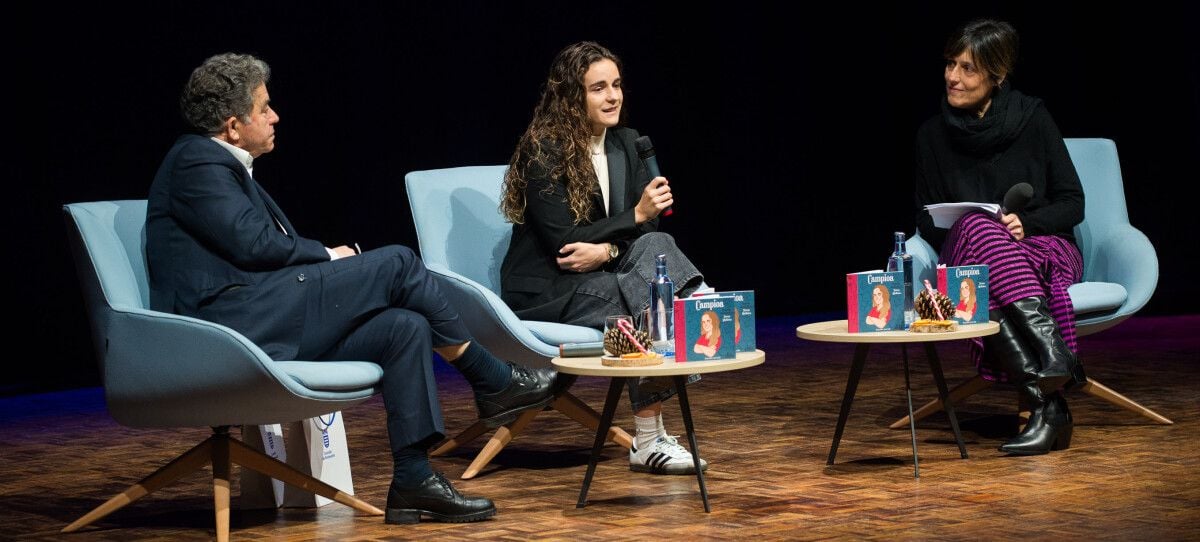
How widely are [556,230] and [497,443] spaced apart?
0.62m

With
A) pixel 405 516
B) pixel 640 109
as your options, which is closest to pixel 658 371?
pixel 405 516

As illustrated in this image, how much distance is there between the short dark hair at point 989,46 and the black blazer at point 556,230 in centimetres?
109

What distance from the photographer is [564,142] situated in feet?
13.6

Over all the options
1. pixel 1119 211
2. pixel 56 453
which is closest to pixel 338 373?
pixel 56 453

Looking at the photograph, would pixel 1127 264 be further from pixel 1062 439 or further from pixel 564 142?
pixel 564 142

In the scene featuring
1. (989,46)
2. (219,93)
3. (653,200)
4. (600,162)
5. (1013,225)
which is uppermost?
(989,46)

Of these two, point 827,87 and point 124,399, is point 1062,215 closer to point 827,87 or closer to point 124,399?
point 124,399

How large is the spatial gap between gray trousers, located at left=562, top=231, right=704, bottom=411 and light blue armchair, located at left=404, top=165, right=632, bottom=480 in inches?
2.2

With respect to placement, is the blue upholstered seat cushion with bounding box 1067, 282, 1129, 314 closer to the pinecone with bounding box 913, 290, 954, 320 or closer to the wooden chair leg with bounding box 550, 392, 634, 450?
the pinecone with bounding box 913, 290, 954, 320

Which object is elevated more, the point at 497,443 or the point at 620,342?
the point at 620,342

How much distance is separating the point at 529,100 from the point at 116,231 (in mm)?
3830

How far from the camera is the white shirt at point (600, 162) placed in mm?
4227

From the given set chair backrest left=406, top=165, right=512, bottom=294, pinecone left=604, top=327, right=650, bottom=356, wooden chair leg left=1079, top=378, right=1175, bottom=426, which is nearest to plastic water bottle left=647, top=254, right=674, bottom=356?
pinecone left=604, top=327, right=650, bottom=356

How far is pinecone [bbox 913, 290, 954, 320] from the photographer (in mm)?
3748
